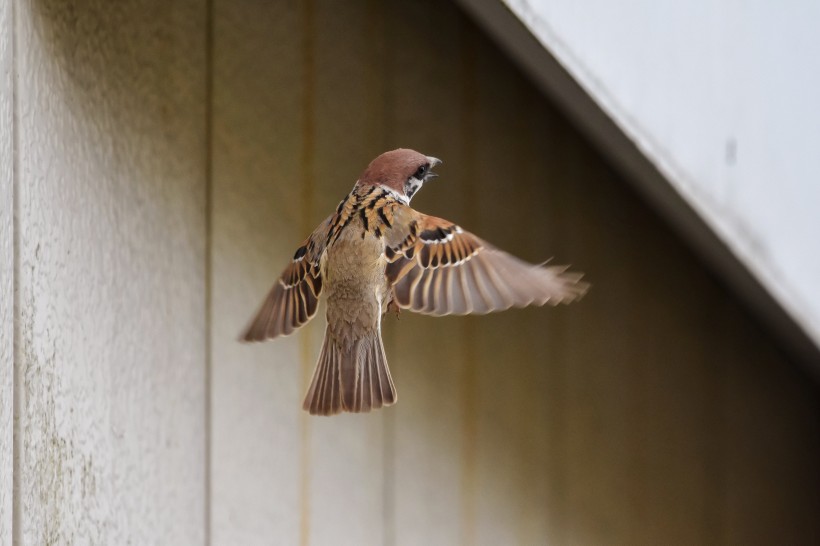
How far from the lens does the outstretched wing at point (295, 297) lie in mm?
1128

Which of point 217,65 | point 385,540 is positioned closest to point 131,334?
point 217,65

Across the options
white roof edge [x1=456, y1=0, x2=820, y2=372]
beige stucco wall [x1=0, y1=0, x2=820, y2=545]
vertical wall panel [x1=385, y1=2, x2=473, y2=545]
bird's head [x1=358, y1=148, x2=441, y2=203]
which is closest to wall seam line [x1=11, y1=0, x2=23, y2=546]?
beige stucco wall [x1=0, y1=0, x2=820, y2=545]

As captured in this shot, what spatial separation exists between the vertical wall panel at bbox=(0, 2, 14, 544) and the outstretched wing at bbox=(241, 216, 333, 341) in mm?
252

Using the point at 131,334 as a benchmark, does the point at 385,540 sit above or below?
below

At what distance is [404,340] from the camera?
1.72 metres

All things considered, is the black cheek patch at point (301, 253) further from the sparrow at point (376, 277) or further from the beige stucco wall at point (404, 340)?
the beige stucco wall at point (404, 340)

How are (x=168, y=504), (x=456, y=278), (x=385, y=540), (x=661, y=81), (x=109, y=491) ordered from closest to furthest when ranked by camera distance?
(x=456, y=278) < (x=661, y=81) < (x=109, y=491) < (x=168, y=504) < (x=385, y=540)

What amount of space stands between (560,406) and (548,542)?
0.79 ft

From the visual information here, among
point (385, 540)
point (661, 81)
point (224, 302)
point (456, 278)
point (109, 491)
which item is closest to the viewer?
point (456, 278)

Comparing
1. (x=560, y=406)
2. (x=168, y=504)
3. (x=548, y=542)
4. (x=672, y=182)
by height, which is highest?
(x=672, y=182)

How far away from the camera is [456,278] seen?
3.44 ft

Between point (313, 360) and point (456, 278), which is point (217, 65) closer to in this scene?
point (313, 360)

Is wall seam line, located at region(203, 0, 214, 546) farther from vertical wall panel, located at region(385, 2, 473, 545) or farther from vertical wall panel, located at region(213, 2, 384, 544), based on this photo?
vertical wall panel, located at region(385, 2, 473, 545)

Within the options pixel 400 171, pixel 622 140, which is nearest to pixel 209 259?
pixel 400 171
